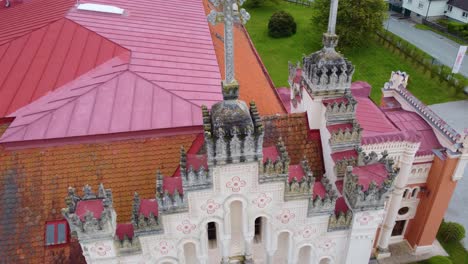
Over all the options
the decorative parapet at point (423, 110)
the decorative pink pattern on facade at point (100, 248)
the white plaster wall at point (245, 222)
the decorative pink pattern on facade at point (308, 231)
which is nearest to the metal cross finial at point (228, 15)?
the white plaster wall at point (245, 222)

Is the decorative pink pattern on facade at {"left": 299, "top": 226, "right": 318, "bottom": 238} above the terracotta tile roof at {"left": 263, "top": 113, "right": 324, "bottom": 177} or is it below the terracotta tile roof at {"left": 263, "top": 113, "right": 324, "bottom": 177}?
below

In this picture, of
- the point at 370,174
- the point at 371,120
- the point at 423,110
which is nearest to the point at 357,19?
the point at 423,110

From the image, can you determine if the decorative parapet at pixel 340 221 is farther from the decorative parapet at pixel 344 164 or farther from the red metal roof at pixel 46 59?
the red metal roof at pixel 46 59

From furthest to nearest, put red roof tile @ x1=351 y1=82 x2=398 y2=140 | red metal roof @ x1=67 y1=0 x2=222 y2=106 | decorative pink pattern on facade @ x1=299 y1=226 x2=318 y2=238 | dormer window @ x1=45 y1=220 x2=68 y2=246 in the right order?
1. red roof tile @ x1=351 y1=82 x2=398 y2=140
2. red metal roof @ x1=67 y1=0 x2=222 y2=106
3. dormer window @ x1=45 y1=220 x2=68 y2=246
4. decorative pink pattern on facade @ x1=299 y1=226 x2=318 y2=238

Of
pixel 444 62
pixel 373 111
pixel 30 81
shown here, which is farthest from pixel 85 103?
pixel 444 62

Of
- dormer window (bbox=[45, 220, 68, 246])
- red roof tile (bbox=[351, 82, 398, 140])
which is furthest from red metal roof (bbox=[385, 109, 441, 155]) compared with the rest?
dormer window (bbox=[45, 220, 68, 246])

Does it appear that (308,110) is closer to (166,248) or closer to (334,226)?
(334,226)

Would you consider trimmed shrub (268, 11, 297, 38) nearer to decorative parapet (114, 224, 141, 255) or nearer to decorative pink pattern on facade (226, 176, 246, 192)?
decorative pink pattern on facade (226, 176, 246, 192)
